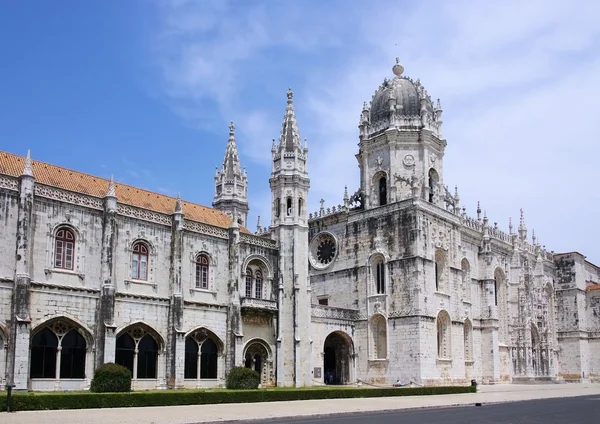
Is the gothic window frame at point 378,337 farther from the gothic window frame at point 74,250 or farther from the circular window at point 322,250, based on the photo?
the gothic window frame at point 74,250

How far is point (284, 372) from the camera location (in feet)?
139

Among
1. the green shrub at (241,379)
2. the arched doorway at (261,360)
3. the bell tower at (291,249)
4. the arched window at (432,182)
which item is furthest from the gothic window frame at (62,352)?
the arched window at (432,182)

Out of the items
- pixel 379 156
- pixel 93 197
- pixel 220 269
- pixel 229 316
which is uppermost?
pixel 379 156

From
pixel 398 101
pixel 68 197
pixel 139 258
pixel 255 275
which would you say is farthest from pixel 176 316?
pixel 398 101

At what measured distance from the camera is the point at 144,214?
37.5 metres

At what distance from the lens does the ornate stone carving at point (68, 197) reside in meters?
33.4

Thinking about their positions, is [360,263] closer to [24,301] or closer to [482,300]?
[482,300]

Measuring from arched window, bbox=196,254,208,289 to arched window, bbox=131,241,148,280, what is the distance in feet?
11.6

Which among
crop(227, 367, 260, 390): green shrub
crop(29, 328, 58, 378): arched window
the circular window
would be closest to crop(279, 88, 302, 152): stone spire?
the circular window

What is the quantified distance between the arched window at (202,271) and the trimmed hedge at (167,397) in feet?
32.4

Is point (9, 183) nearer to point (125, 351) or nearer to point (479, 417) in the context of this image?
point (125, 351)

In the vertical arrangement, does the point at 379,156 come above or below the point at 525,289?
above

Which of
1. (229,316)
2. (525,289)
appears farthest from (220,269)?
(525,289)

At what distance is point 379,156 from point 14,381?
33.5 meters
